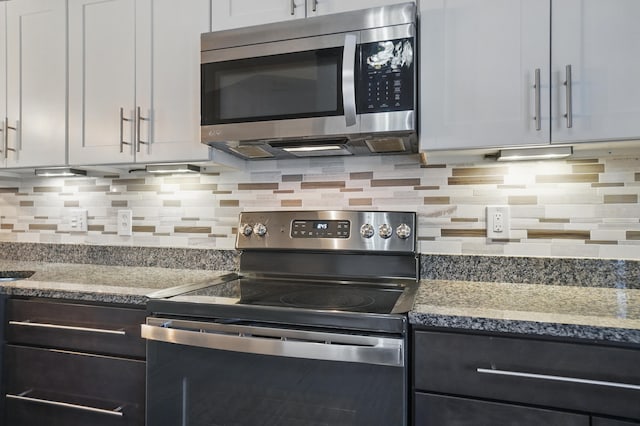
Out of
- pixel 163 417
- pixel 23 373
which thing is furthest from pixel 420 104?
pixel 23 373

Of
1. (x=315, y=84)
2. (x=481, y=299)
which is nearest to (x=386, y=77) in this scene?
(x=315, y=84)

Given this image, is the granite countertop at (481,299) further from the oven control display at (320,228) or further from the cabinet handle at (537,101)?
the cabinet handle at (537,101)

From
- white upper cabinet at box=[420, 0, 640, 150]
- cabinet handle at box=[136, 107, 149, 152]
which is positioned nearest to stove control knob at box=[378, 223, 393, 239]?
white upper cabinet at box=[420, 0, 640, 150]

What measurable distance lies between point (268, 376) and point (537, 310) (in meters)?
0.73

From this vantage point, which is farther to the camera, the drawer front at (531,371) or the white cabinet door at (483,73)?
the white cabinet door at (483,73)

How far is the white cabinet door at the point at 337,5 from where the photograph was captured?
1372mm

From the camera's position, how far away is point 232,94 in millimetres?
1448

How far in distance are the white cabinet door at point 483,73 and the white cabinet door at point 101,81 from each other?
1160mm

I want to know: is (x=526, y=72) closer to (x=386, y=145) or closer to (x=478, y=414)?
(x=386, y=145)

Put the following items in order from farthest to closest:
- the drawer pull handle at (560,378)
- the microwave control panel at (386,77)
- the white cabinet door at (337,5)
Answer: the white cabinet door at (337,5) → the microwave control panel at (386,77) → the drawer pull handle at (560,378)

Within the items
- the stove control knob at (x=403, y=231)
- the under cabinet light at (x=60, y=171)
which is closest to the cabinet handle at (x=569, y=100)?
the stove control knob at (x=403, y=231)

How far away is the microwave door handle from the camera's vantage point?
1.28m

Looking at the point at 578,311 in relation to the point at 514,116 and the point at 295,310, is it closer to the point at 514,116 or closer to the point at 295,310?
the point at 514,116

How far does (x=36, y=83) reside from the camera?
180 centimetres
